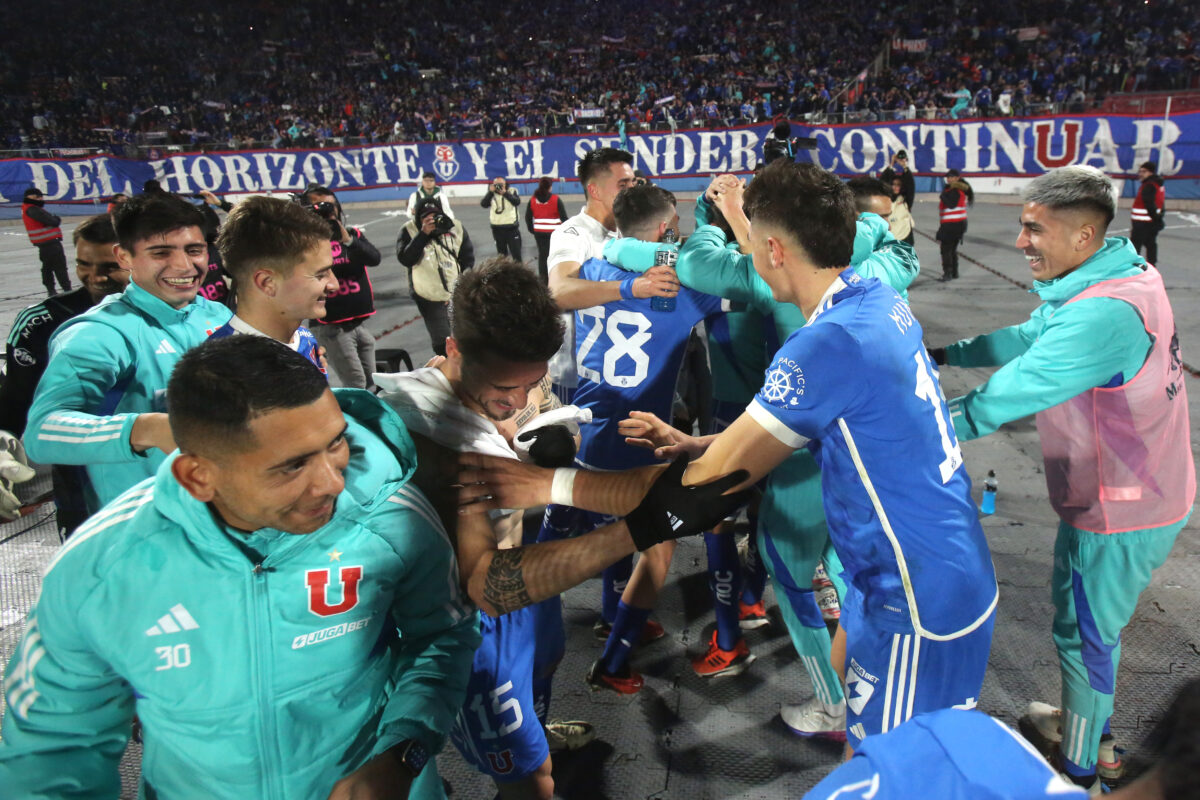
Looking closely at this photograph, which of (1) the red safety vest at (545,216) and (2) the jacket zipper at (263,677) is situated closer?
(2) the jacket zipper at (263,677)

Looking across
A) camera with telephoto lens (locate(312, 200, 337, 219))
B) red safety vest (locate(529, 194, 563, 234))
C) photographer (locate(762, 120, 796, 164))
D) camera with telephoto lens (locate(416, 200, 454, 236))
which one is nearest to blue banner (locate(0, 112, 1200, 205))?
→ red safety vest (locate(529, 194, 563, 234))

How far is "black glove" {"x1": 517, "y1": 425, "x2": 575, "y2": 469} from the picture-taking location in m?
2.24

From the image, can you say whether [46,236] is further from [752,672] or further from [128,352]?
[752,672]

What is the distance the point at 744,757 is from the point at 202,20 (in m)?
49.9

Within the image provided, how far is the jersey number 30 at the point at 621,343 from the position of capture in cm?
384

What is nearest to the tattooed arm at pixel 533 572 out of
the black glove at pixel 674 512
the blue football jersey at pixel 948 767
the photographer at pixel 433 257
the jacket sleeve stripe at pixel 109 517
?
the black glove at pixel 674 512

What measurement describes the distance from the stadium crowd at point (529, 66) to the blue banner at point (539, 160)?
2.49 ft

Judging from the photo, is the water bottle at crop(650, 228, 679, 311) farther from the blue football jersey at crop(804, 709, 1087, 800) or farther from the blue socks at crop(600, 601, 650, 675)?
the blue football jersey at crop(804, 709, 1087, 800)

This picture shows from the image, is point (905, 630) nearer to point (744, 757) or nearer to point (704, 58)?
point (744, 757)

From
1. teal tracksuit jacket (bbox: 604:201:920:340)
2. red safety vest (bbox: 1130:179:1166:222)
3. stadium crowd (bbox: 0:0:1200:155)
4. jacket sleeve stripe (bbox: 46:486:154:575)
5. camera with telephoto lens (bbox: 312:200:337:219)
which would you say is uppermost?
stadium crowd (bbox: 0:0:1200:155)

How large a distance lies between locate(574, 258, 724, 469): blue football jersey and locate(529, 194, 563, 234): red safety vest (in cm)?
772

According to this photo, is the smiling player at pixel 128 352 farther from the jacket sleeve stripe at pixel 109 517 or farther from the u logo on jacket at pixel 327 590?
the u logo on jacket at pixel 327 590

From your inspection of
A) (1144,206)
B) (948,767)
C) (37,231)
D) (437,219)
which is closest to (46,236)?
(37,231)

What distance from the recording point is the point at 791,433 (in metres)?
2.15
